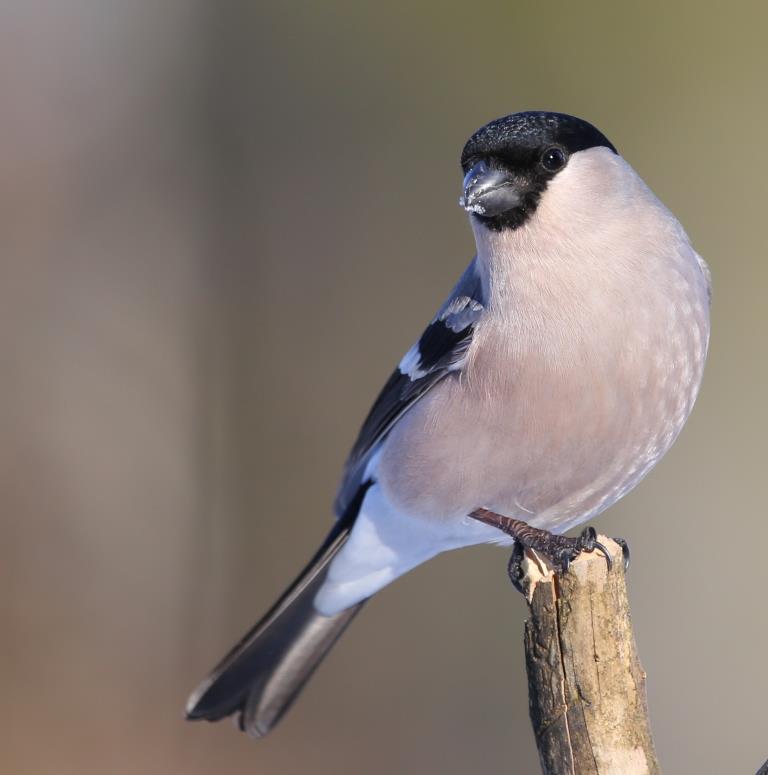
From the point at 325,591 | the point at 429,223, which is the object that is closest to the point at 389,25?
the point at 429,223

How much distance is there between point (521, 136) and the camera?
2.94 m

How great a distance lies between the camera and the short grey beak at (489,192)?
2.89 metres

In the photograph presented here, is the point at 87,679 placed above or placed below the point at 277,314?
below

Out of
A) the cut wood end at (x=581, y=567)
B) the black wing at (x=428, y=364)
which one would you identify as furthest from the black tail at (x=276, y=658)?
the cut wood end at (x=581, y=567)

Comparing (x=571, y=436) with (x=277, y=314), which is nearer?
(x=571, y=436)

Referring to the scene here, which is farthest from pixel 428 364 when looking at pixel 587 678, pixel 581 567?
pixel 587 678

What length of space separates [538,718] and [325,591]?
143 cm

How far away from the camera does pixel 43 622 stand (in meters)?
5.60

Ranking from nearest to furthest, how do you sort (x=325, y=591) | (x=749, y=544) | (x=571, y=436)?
(x=571, y=436)
(x=325, y=591)
(x=749, y=544)

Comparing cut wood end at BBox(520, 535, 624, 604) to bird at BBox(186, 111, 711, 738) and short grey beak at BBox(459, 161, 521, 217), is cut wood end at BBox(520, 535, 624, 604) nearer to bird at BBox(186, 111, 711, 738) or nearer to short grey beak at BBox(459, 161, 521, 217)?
bird at BBox(186, 111, 711, 738)

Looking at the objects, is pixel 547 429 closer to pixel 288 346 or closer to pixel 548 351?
pixel 548 351

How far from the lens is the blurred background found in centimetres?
534

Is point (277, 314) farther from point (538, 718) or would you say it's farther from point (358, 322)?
point (538, 718)


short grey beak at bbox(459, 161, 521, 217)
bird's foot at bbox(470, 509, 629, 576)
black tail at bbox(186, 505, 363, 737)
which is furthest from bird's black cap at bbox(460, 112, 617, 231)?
black tail at bbox(186, 505, 363, 737)
